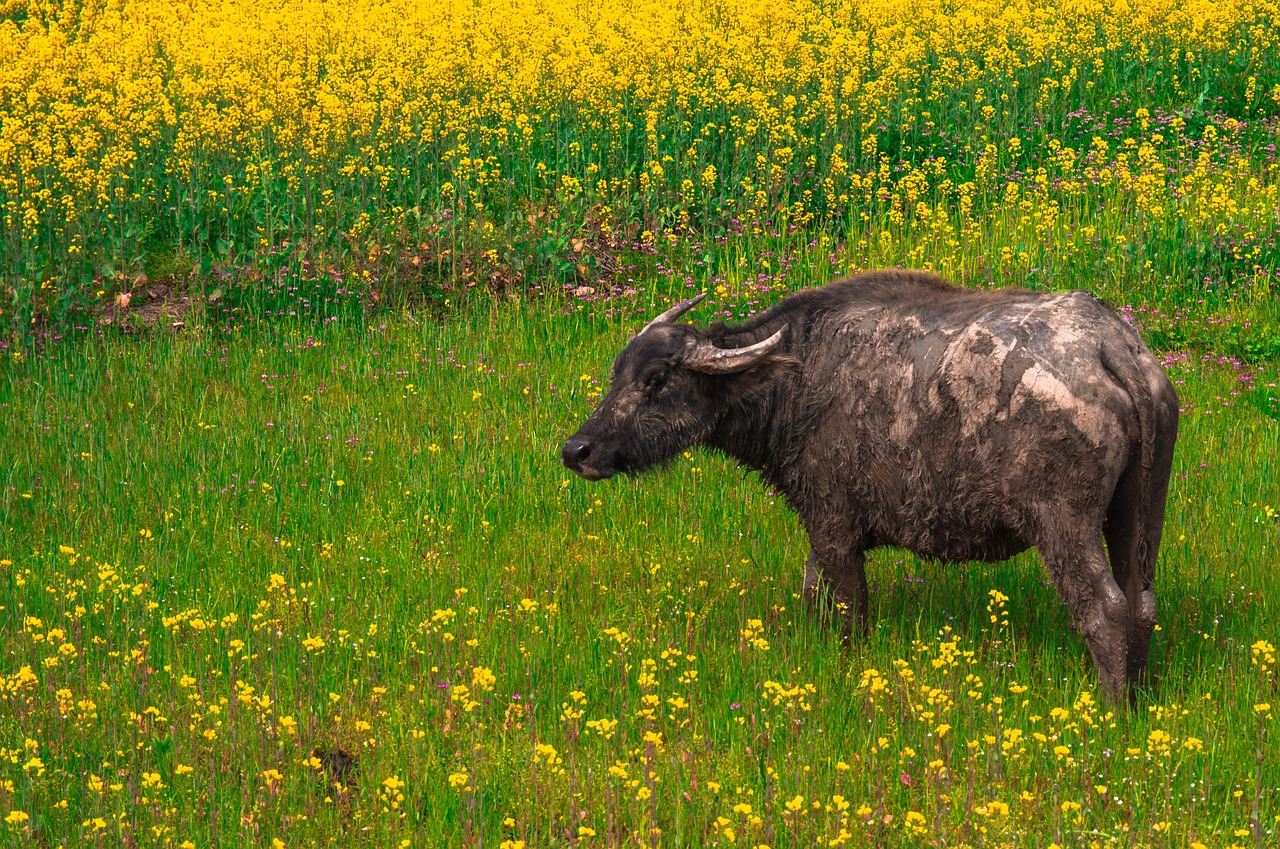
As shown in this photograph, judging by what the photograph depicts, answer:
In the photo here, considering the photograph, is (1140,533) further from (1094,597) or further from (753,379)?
(753,379)

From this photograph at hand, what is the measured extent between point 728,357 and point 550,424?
330 cm

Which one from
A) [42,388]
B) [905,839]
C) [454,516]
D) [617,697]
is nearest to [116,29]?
[42,388]

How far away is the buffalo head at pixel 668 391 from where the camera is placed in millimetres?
6281

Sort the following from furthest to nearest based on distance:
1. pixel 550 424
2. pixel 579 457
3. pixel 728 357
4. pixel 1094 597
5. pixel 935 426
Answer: pixel 550 424, pixel 728 357, pixel 579 457, pixel 935 426, pixel 1094 597

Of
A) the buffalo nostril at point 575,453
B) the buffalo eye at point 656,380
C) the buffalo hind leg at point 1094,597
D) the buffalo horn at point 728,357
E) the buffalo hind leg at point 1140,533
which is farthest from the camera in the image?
the buffalo eye at point 656,380

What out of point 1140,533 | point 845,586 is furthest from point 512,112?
point 1140,533

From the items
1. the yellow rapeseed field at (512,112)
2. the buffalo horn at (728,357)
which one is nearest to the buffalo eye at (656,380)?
the buffalo horn at (728,357)

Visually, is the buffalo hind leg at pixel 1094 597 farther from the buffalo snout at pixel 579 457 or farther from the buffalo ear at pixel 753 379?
the buffalo snout at pixel 579 457

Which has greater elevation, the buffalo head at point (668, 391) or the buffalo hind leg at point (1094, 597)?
the buffalo head at point (668, 391)

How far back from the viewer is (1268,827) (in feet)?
15.1

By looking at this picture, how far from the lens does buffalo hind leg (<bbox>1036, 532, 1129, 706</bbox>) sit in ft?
17.7

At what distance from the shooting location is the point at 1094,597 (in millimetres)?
5426

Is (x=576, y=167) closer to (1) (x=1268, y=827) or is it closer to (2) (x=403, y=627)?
(2) (x=403, y=627)

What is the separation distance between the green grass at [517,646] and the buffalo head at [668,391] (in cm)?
82
